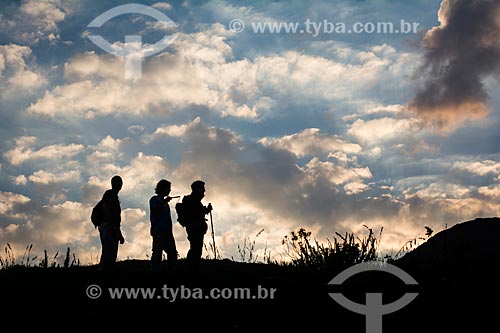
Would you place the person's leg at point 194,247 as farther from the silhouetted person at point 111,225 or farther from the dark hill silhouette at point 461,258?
the dark hill silhouette at point 461,258

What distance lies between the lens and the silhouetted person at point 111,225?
11.0 metres

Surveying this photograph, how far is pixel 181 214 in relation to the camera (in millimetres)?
9984

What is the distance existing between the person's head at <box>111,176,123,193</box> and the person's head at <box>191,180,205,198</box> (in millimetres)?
1720

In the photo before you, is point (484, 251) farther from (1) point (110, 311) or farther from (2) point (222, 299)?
(1) point (110, 311)

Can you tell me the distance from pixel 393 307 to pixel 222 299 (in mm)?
2172

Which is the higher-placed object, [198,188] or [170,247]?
[198,188]

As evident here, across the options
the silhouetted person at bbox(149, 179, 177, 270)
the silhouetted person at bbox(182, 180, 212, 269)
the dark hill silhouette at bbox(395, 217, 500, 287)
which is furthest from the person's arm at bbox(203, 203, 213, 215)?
the dark hill silhouette at bbox(395, 217, 500, 287)

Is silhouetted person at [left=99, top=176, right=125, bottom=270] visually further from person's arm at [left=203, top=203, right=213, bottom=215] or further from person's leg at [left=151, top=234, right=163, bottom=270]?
person's arm at [left=203, top=203, right=213, bottom=215]

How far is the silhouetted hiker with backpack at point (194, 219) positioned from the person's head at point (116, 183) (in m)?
1.61

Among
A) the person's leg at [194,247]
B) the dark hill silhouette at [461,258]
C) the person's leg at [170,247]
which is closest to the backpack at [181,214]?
the person's leg at [194,247]

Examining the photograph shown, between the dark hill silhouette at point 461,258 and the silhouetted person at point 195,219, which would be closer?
the silhouetted person at point 195,219

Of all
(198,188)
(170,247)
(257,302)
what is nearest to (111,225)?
(170,247)

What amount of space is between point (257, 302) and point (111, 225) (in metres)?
4.26

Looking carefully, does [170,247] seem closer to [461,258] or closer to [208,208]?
[208,208]
